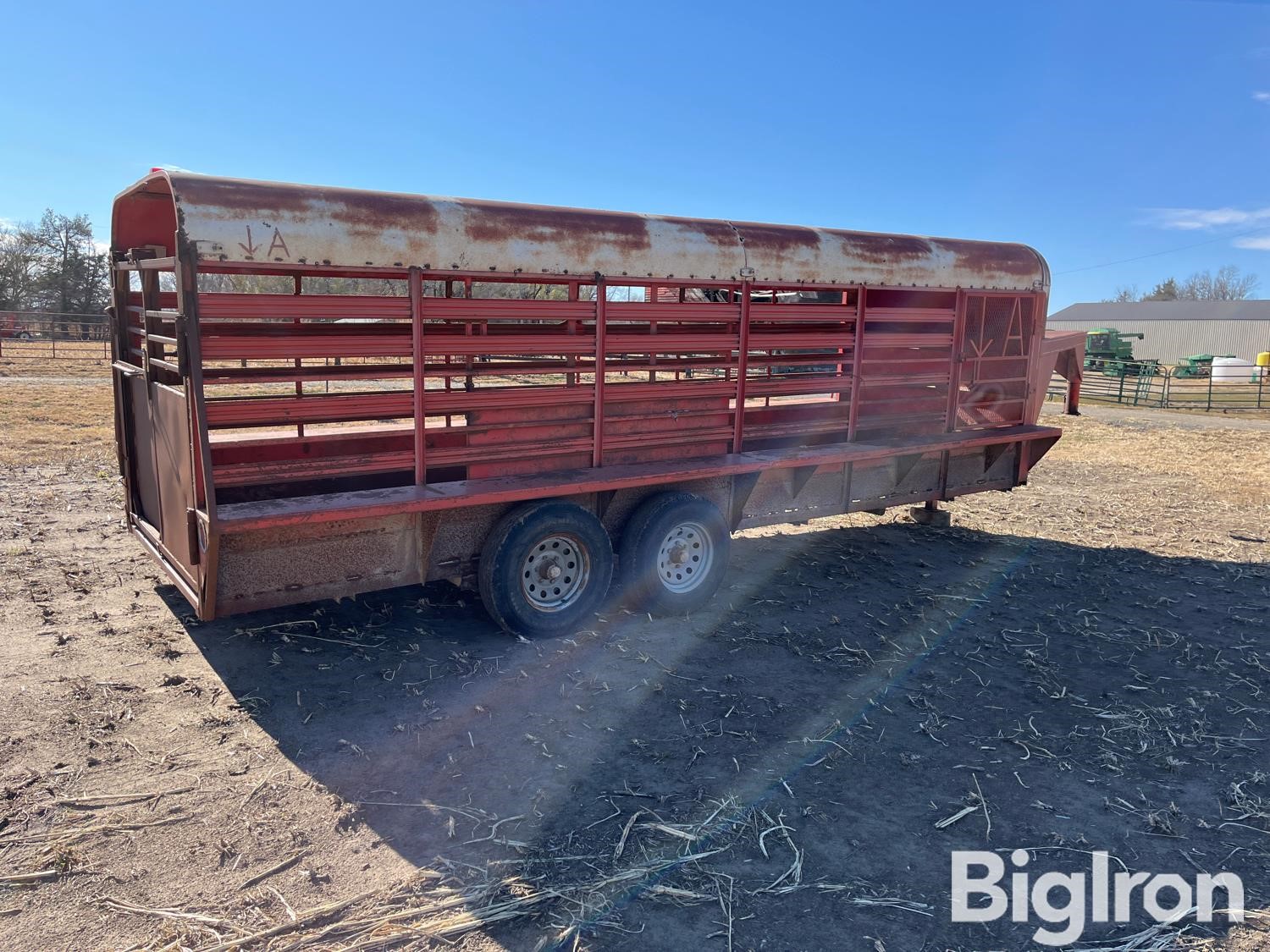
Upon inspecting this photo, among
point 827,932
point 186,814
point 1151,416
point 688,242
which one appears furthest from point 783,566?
point 1151,416

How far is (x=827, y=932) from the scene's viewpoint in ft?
10.1

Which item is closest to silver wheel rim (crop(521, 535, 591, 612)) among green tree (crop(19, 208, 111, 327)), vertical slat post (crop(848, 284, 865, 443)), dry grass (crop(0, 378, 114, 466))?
vertical slat post (crop(848, 284, 865, 443))

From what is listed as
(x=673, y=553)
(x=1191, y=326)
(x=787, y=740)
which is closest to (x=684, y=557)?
(x=673, y=553)

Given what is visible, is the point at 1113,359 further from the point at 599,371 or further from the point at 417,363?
the point at 417,363

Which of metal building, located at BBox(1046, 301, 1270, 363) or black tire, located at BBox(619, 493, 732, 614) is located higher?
metal building, located at BBox(1046, 301, 1270, 363)

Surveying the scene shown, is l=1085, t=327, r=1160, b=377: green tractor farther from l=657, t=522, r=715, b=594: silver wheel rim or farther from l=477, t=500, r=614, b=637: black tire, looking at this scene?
l=477, t=500, r=614, b=637: black tire

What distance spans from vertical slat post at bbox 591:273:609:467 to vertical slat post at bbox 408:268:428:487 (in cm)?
121

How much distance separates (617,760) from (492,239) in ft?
10.4

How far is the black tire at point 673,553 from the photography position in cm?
606

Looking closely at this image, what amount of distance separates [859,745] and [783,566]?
323 centimetres

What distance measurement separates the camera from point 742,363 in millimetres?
6445

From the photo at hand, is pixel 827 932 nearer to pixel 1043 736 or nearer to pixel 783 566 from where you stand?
pixel 1043 736

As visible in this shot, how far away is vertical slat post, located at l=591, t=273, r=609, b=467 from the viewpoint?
570 cm

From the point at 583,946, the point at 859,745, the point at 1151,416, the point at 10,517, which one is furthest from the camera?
the point at 1151,416
